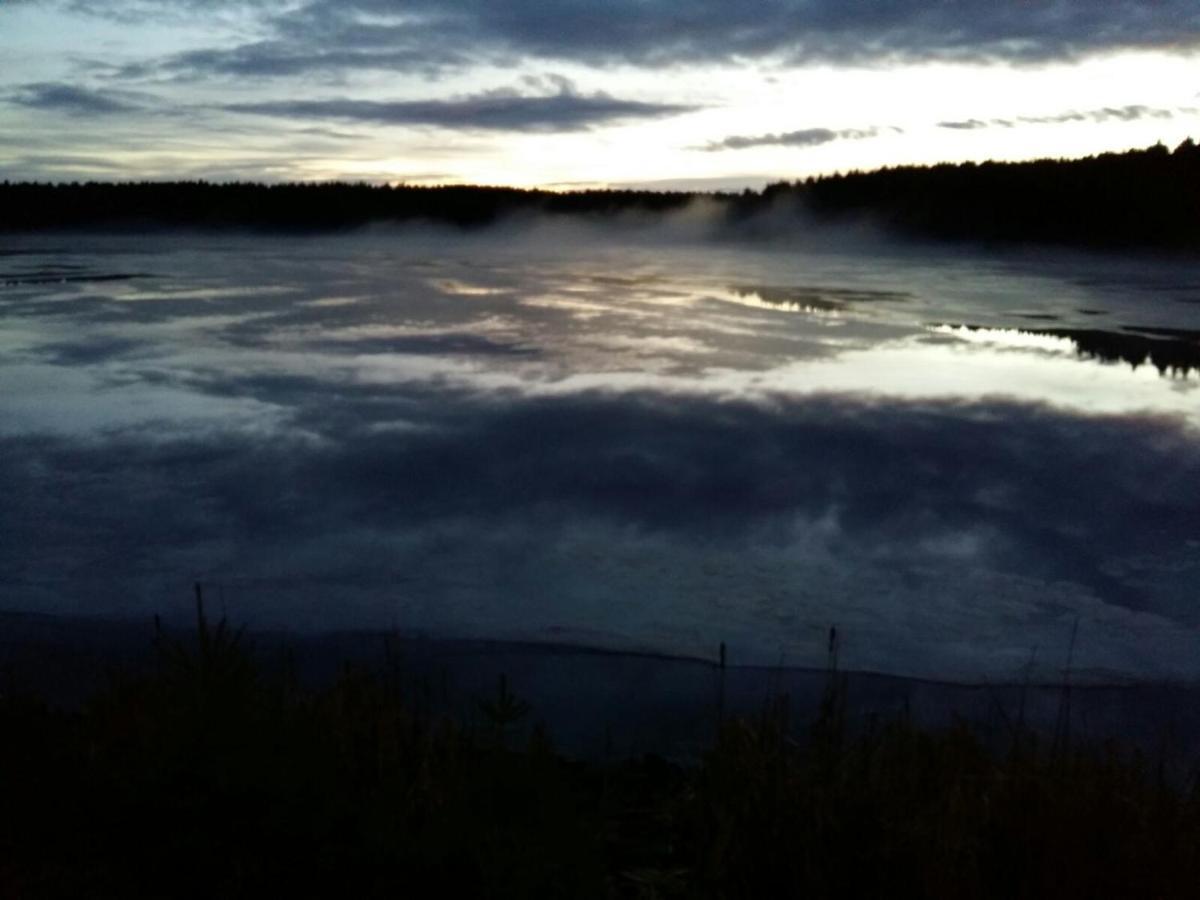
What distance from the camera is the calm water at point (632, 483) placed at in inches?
241

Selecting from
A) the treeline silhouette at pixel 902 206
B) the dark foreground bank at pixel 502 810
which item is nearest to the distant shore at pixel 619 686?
the dark foreground bank at pixel 502 810

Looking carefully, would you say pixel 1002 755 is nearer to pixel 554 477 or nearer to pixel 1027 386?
pixel 554 477

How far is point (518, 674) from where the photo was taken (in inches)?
214

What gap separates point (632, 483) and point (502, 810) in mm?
5265

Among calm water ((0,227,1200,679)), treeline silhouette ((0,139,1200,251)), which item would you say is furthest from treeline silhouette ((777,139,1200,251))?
calm water ((0,227,1200,679))

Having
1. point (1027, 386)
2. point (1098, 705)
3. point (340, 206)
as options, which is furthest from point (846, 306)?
point (340, 206)

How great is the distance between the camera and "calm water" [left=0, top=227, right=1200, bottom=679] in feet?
20.0

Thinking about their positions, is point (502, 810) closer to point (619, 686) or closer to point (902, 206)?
point (619, 686)

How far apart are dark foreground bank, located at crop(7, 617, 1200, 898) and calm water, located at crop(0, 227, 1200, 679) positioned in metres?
1.64

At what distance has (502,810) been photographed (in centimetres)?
354

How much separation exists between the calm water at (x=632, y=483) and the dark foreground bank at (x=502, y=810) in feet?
5.38

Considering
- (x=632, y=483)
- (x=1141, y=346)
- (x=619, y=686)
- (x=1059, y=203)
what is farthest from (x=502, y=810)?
(x=1059, y=203)

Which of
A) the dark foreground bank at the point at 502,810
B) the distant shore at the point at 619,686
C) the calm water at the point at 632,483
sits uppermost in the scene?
the dark foreground bank at the point at 502,810

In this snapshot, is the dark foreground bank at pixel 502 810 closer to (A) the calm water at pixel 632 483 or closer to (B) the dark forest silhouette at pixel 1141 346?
(A) the calm water at pixel 632 483
